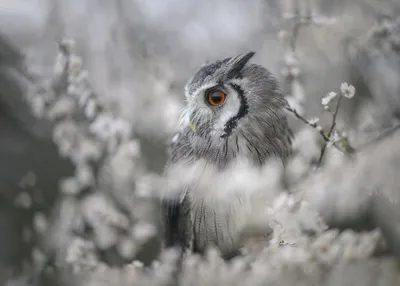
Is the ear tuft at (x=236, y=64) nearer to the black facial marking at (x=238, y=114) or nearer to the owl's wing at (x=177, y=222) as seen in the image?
the black facial marking at (x=238, y=114)

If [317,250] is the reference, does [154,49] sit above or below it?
above

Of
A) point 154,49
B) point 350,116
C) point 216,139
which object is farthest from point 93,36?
point 350,116

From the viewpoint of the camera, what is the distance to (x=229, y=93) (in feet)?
2.28

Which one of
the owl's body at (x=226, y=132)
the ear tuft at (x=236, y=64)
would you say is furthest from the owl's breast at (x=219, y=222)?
the ear tuft at (x=236, y=64)

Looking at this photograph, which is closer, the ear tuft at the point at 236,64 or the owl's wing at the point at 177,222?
the ear tuft at the point at 236,64

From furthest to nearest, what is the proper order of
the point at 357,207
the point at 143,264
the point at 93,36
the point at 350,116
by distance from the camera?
the point at 93,36, the point at 143,264, the point at 350,116, the point at 357,207

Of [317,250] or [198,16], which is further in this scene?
[198,16]

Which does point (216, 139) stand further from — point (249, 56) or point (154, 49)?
point (154, 49)

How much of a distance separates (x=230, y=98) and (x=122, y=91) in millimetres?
506

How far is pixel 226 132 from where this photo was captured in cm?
71

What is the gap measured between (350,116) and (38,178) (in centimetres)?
96

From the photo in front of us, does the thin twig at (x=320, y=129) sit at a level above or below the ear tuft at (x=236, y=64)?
below

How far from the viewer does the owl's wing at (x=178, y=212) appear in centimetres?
82

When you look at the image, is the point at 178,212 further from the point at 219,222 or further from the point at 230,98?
the point at 230,98
